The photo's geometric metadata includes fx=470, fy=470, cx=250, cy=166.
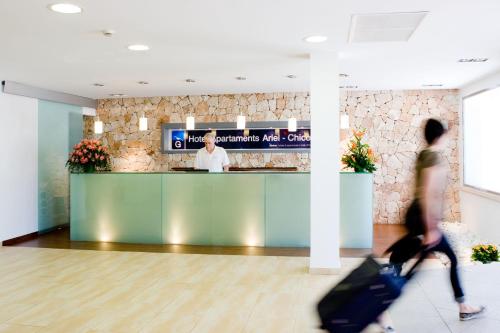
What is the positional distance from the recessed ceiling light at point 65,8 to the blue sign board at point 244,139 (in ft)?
18.0

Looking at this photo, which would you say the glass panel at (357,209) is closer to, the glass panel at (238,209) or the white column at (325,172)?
the glass panel at (238,209)

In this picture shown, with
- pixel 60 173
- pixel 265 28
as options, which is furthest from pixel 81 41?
pixel 60 173

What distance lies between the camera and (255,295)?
15.1ft

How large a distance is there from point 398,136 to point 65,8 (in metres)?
6.70

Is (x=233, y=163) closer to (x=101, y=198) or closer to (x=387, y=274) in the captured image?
(x=101, y=198)

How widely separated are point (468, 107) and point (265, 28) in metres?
5.46

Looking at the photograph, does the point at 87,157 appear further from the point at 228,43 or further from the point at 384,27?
the point at 384,27

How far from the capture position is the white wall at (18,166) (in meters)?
7.44

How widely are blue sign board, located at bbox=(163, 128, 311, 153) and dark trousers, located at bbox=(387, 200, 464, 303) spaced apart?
221 inches

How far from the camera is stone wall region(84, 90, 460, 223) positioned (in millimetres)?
A: 8867

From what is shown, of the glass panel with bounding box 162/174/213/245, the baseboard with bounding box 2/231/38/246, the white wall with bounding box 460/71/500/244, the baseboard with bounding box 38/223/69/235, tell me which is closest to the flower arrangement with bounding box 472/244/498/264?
the white wall with bounding box 460/71/500/244

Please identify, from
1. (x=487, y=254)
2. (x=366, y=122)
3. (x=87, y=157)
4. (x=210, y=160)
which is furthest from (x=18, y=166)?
(x=487, y=254)

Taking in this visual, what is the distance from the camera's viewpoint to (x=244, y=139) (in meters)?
9.26

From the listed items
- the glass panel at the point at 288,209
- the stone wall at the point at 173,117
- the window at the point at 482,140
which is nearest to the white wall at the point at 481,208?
the window at the point at 482,140
